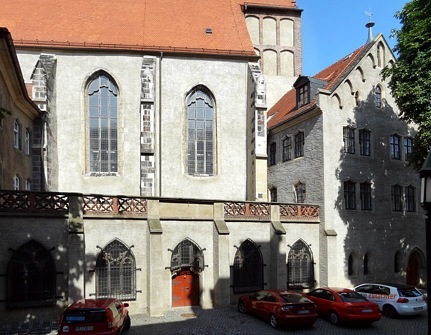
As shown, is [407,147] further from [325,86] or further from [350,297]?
[350,297]

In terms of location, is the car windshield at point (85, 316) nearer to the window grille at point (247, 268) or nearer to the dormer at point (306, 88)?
the window grille at point (247, 268)

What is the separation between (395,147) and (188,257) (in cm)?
1370

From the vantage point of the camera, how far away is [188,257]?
61.7 ft

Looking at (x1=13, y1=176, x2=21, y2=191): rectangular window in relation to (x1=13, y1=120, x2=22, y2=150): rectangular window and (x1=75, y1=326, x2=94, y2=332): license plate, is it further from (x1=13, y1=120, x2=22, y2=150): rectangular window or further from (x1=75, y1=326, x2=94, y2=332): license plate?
(x1=75, y1=326, x2=94, y2=332): license plate

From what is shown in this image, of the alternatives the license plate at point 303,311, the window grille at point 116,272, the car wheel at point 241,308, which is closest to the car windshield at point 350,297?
the license plate at point 303,311

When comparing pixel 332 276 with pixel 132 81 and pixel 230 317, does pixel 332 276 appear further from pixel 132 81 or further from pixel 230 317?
pixel 132 81

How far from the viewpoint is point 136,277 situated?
690 inches

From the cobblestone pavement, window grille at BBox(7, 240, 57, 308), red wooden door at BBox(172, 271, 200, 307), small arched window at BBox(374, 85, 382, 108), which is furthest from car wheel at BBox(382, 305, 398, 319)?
window grille at BBox(7, 240, 57, 308)

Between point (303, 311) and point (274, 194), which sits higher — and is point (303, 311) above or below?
below

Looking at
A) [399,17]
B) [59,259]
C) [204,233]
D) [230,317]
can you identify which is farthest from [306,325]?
[399,17]

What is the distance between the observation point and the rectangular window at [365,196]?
23.1 m

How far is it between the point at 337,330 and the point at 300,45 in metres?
24.2

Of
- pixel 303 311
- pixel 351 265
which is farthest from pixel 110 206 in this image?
pixel 351 265


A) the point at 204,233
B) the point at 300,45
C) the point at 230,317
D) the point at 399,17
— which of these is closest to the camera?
the point at 230,317
